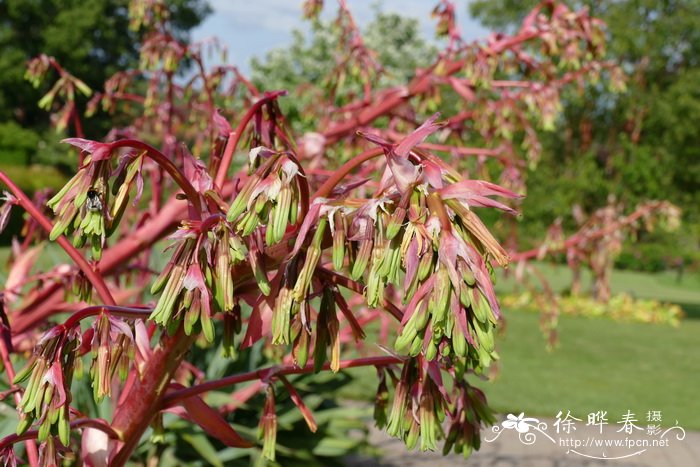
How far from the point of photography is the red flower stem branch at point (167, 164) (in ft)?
3.35

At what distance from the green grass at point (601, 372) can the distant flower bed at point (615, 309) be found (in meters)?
0.88

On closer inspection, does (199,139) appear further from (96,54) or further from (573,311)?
(96,54)

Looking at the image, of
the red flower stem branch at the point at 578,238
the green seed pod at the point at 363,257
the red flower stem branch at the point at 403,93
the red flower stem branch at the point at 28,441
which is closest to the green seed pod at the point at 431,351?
the green seed pod at the point at 363,257

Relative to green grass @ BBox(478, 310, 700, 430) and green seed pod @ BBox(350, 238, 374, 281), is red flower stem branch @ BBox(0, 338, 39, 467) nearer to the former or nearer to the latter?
green seed pod @ BBox(350, 238, 374, 281)

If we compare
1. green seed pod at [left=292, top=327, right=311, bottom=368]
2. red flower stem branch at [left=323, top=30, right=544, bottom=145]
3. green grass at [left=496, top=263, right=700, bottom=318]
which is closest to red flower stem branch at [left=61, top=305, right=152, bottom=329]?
green seed pod at [left=292, top=327, right=311, bottom=368]

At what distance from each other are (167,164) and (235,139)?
259 mm

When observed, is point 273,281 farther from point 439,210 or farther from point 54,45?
point 54,45

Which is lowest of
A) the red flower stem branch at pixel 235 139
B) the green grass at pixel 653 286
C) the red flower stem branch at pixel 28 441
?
the red flower stem branch at pixel 28 441

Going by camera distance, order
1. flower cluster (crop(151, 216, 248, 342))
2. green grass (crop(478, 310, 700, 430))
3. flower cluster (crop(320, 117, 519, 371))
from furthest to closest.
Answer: green grass (crop(478, 310, 700, 430)), flower cluster (crop(151, 216, 248, 342)), flower cluster (crop(320, 117, 519, 371))

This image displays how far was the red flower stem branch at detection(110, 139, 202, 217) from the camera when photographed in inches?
40.2

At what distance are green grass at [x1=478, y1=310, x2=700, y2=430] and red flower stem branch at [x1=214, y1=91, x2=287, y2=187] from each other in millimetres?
5592

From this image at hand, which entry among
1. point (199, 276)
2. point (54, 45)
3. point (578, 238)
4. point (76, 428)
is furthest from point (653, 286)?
point (54, 45)

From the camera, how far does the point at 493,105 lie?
11.2 ft

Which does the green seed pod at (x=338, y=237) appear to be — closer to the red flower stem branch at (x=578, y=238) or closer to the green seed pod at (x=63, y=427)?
the green seed pod at (x=63, y=427)
